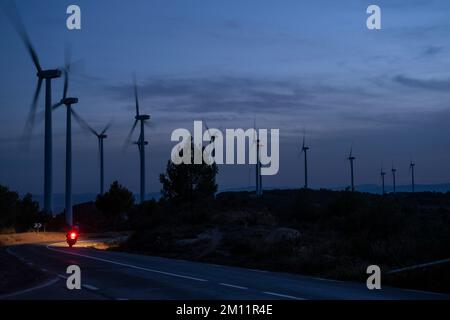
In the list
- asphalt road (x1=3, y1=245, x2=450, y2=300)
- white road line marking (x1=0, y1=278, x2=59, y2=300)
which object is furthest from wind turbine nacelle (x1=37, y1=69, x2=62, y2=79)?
white road line marking (x1=0, y1=278, x2=59, y2=300)

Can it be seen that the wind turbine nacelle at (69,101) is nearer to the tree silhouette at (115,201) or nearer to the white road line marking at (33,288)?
the tree silhouette at (115,201)

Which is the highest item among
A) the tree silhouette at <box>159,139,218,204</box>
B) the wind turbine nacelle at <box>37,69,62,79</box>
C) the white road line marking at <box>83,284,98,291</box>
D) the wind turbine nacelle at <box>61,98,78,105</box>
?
the wind turbine nacelle at <box>37,69,62,79</box>

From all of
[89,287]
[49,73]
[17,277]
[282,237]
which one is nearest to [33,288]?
[89,287]

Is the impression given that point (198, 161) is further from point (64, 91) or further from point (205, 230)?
point (64, 91)

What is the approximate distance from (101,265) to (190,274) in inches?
189

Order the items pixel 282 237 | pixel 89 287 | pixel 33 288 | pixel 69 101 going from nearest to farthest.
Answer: pixel 33 288, pixel 89 287, pixel 282 237, pixel 69 101

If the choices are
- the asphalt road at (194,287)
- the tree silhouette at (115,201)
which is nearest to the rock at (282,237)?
the asphalt road at (194,287)

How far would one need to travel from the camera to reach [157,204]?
7650 cm

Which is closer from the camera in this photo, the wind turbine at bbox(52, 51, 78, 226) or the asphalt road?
the asphalt road

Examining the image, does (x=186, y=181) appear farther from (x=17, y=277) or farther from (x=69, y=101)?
(x=17, y=277)

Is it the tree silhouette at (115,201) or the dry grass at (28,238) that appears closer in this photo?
the dry grass at (28,238)

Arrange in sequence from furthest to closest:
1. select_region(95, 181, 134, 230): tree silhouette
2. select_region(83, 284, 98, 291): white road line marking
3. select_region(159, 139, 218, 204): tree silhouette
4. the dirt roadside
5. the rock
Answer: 1. select_region(95, 181, 134, 230): tree silhouette
2. select_region(159, 139, 218, 204): tree silhouette
3. the rock
4. the dirt roadside
5. select_region(83, 284, 98, 291): white road line marking

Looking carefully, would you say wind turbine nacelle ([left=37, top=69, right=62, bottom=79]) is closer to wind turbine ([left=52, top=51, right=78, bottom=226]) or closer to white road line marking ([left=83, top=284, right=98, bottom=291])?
wind turbine ([left=52, top=51, right=78, bottom=226])
